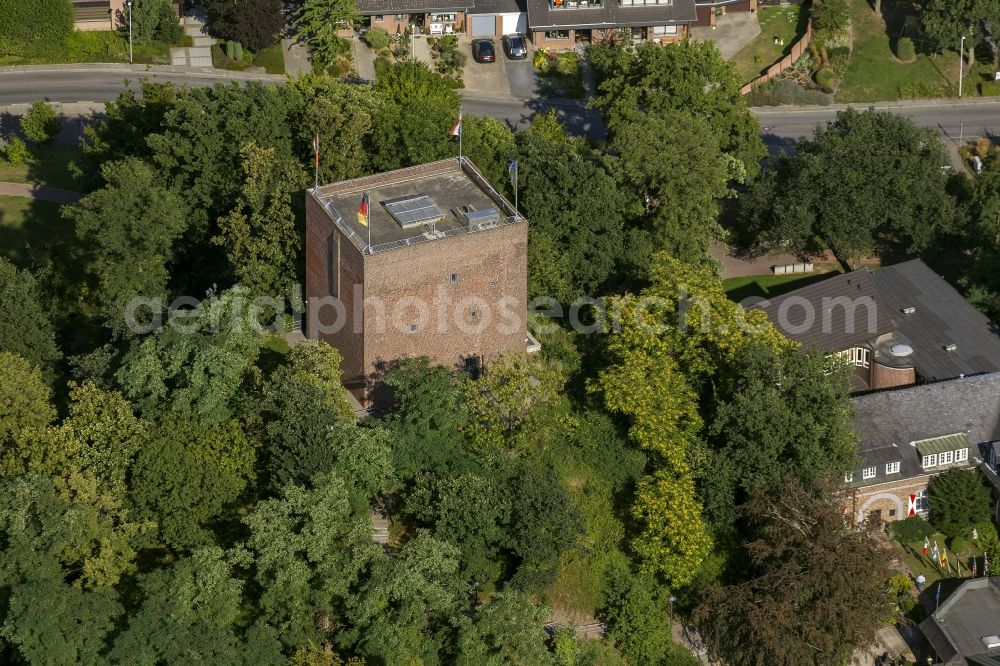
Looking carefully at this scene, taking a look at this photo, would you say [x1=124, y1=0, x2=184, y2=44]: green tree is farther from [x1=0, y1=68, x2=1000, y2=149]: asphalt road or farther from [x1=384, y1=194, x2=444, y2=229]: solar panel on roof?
[x1=384, y1=194, x2=444, y2=229]: solar panel on roof

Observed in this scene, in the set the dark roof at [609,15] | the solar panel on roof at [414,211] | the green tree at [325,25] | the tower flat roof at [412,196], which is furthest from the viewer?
the dark roof at [609,15]

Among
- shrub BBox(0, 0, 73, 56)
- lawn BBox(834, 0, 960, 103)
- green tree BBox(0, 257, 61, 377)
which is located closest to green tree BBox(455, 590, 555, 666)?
green tree BBox(0, 257, 61, 377)

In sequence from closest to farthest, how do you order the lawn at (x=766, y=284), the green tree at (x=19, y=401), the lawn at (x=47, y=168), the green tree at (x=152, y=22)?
1. the green tree at (x=19, y=401)
2. the lawn at (x=766, y=284)
3. the lawn at (x=47, y=168)
4. the green tree at (x=152, y=22)

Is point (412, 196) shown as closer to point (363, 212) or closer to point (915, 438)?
point (363, 212)

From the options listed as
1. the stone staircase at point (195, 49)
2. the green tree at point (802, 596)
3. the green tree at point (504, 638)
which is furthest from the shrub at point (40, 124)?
the green tree at point (802, 596)

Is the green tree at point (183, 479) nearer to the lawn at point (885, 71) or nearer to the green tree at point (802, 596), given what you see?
the green tree at point (802, 596)

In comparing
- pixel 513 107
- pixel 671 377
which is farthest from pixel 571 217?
→ pixel 513 107
